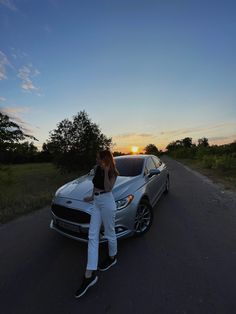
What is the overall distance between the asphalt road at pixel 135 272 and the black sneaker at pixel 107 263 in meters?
0.07

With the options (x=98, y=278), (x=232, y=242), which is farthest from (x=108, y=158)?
(x=232, y=242)

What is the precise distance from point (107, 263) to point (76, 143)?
13.1 m

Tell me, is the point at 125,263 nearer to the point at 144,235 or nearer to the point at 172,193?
the point at 144,235

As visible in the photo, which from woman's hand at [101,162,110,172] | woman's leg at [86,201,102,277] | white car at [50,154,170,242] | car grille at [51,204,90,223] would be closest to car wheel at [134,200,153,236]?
white car at [50,154,170,242]

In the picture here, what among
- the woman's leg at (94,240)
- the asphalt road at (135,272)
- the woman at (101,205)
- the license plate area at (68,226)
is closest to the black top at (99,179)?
the woman at (101,205)

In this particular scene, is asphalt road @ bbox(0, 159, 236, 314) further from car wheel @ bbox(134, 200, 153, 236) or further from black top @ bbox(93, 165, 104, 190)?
black top @ bbox(93, 165, 104, 190)

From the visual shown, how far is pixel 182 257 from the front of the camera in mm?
3002

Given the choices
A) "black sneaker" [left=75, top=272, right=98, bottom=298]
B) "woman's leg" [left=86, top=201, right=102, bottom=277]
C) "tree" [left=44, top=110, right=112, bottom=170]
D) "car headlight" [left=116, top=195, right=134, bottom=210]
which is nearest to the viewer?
"black sneaker" [left=75, top=272, right=98, bottom=298]

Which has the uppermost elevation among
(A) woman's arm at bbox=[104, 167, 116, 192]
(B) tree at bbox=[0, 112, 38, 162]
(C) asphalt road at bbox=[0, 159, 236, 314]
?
(B) tree at bbox=[0, 112, 38, 162]

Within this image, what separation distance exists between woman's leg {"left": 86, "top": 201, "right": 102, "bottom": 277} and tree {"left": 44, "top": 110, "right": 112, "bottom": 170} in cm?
1232

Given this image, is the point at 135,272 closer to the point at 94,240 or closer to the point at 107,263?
the point at 107,263

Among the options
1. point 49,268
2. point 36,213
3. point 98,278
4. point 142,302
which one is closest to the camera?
point 142,302

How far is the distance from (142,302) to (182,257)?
1.10 metres

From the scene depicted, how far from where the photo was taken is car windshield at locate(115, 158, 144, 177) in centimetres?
454
